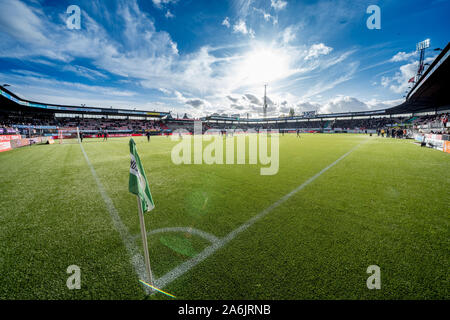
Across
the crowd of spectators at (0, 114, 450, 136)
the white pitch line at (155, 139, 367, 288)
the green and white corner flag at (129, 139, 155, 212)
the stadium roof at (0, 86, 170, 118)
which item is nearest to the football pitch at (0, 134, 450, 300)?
the white pitch line at (155, 139, 367, 288)

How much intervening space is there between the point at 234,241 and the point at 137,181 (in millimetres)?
1825

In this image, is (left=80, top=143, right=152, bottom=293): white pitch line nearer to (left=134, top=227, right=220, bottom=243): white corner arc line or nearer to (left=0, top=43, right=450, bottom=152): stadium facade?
(left=134, top=227, right=220, bottom=243): white corner arc line

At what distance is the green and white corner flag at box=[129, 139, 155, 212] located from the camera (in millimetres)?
2146

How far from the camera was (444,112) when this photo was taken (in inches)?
1655

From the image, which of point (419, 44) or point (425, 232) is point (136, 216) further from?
point (419, 44)

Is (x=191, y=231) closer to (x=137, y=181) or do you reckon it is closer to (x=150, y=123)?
(x=137, y=181)

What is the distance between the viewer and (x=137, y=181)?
2.22 m

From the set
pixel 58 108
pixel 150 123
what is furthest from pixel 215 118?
pixel 58 108

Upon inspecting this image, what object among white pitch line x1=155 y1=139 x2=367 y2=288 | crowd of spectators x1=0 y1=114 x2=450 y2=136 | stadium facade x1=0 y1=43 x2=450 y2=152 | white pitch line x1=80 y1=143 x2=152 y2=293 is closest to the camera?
white pitch line x1=155 y1=139 x2=367 y2=288

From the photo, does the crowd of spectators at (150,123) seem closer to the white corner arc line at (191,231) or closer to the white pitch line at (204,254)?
the white pitch line at (204,254)

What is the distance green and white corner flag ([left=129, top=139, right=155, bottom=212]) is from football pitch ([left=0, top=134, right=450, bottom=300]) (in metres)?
0.95

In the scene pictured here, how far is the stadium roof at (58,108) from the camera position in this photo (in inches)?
1178

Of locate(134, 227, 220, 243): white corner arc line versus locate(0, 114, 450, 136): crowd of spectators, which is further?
locate(0, 114, 450, 136): crowd of spectators
